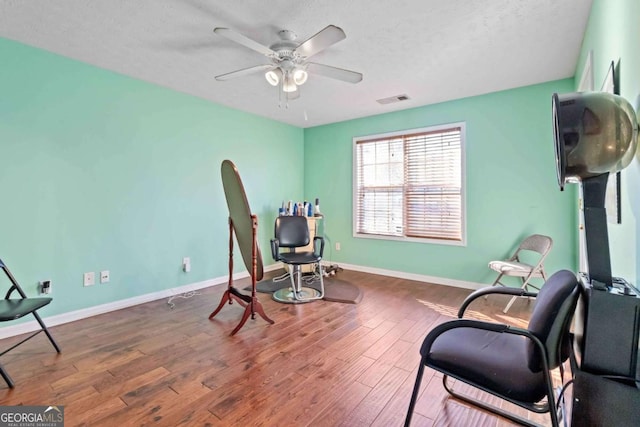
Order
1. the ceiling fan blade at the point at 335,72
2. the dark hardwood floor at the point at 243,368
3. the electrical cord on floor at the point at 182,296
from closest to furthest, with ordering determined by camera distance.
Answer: the dark hardwood floor at the point at 243,368 < the ceiling fan blade at the point at 335,72 < the electrical cord on floor at the point at 182,296

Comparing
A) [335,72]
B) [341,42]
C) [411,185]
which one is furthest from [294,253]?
[341,42]

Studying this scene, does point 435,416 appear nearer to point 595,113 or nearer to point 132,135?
point 595,113

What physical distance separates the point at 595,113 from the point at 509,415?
1493 millimetres

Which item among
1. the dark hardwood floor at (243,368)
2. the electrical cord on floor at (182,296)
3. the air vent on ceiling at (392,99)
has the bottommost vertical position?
the dark hardwood floor at (243,368)

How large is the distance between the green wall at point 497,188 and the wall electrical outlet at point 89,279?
3.42 metres

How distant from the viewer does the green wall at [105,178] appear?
98.7 inches

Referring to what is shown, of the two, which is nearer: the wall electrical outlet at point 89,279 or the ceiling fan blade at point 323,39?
the ceiling fan blade at point 323,39

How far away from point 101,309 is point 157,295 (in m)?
0.54

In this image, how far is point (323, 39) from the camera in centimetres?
196

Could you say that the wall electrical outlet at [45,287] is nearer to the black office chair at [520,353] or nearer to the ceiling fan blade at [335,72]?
the ceiling fan blade at [335,72]

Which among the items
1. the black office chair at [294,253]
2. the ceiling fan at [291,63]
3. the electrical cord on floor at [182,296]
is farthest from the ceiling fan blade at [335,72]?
the electrical cord on floor at [182,296]

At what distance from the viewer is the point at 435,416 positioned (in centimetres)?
156

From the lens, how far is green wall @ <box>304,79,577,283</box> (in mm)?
3271

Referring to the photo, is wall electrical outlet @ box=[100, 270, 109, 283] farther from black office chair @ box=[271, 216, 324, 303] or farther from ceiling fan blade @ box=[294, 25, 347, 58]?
ceiling fan blade @ box=[294, 25, 347, 58]
